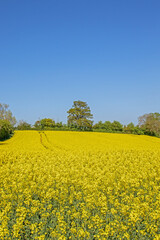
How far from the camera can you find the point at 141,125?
90562mm

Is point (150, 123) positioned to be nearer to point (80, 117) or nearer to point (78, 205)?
point (80, 117)

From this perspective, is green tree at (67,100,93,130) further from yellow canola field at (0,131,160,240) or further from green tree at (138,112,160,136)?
yellow canola field at (0,131,160,240)

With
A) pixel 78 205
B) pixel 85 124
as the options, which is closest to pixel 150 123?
pixel 85 124

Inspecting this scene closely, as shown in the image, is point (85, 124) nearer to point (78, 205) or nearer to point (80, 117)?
point (80, 117)

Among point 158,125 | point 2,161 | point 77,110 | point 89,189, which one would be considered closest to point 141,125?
point 158,125

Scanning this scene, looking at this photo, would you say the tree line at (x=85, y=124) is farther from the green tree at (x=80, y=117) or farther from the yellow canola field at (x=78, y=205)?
the yellow canola field at (x=78, y=205)

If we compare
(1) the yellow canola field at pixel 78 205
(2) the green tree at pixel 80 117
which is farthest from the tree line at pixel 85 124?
(1) the yellow canola field at pixel 78 205

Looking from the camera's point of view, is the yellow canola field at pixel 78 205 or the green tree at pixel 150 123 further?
the green tree at pixel 150 123

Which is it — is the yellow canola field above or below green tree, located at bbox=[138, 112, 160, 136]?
below

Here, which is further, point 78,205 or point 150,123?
point 150,123

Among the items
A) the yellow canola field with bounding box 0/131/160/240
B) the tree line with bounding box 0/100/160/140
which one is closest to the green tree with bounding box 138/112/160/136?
the tree line with bounding box 0/100/160/140

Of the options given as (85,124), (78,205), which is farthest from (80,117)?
(78,205)

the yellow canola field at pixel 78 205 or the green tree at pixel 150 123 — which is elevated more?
the green tree at pixel 150 123

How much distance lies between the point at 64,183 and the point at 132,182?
343 cm
